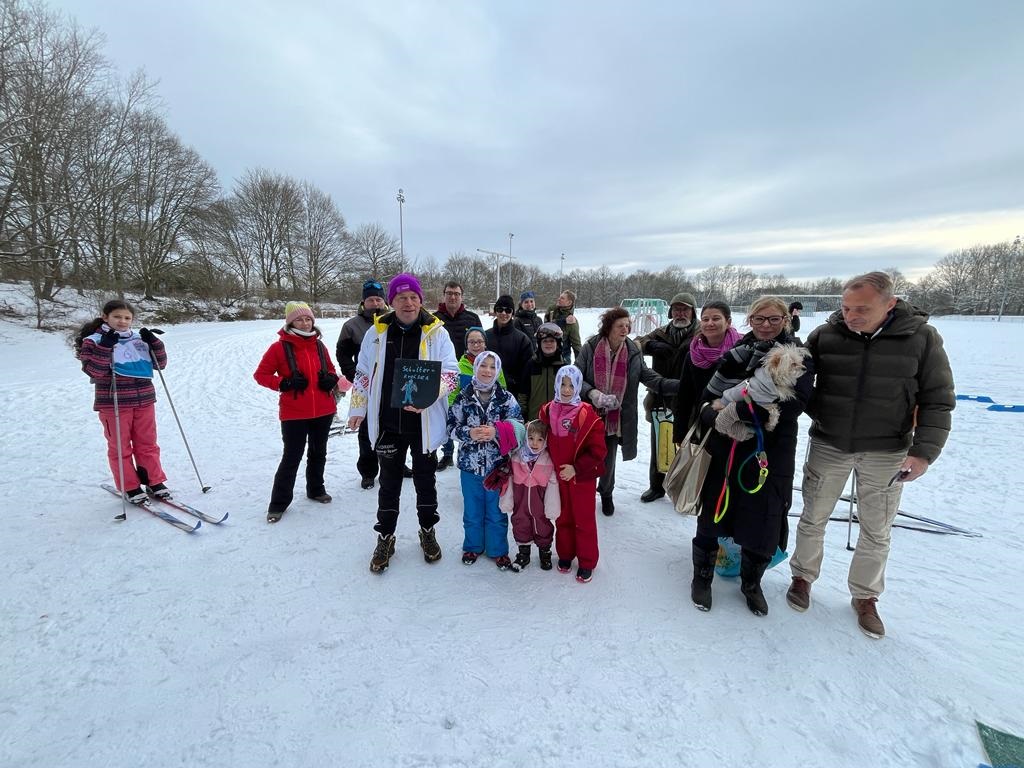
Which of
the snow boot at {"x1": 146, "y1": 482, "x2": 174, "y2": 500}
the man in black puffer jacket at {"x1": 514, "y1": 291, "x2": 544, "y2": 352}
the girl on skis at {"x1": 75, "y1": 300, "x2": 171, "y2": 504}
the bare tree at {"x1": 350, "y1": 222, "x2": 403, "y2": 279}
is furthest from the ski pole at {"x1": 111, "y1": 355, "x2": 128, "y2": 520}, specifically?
the bare tree at {"x1": 350, "y1": 222, "x2": 403, "y2": 279}

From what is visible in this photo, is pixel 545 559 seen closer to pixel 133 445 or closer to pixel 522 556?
pixel 522 556

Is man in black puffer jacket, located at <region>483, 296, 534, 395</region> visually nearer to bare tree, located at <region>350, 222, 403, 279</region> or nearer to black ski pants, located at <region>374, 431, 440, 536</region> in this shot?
black ski pants, located at <region>374, 431, 440, 536</region>

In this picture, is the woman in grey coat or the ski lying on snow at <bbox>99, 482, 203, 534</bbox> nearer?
the ski lying on snow at <bbox>99, 482, 203, 534</bbox>

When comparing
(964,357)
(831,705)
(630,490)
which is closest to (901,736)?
(831,705)

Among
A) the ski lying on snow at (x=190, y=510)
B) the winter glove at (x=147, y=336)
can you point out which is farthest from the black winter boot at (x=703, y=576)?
the winter glove at (x=147, y=336)

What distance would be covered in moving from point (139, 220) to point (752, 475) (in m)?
35.6

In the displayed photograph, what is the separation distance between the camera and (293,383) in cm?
372

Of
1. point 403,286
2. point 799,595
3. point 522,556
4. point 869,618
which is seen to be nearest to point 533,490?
point 522,556

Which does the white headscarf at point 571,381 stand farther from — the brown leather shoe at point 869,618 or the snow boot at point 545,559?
the brown leather shoe at point 869,618

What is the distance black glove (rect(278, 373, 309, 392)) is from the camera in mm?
3703

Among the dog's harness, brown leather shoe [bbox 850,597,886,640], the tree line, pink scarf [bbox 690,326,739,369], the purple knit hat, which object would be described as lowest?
brown leather shoe [bbox 850,597,886,640]

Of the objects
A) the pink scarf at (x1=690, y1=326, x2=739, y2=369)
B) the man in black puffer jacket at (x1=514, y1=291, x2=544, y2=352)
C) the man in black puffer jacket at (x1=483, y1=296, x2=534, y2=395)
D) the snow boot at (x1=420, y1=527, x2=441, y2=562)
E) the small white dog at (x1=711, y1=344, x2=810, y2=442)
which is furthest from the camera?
the man in black puffer jacket at (x1=514, y1=291, x2=544, y2=352)

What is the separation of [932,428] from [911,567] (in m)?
1.68

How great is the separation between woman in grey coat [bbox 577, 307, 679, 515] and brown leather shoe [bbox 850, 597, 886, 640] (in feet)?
5.82
